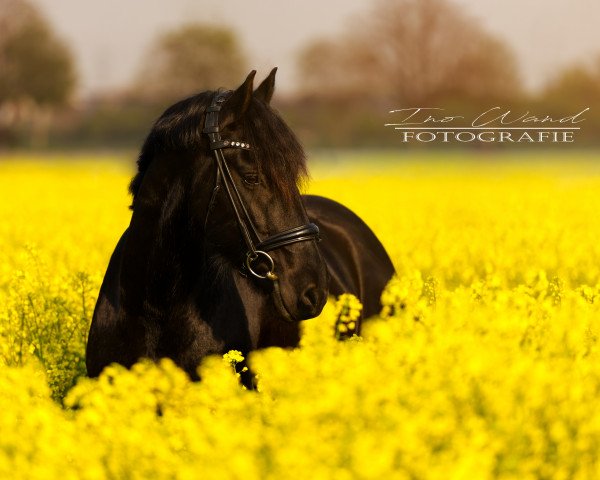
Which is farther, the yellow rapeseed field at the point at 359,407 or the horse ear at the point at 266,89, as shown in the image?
the horse ear at the point at 266,89

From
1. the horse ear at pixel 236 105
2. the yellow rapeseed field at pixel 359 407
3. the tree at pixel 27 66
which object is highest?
the tree at pixel 27 66

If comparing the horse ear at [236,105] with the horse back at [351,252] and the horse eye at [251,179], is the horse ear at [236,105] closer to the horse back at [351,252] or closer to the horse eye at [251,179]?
the horse eye at [251,179]

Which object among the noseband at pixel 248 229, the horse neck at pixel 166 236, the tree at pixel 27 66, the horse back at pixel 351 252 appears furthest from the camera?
the tree at pixel 27 66

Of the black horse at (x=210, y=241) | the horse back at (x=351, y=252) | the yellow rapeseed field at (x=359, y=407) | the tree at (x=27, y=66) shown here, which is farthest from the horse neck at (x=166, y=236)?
the tree at (x=27, y=66)

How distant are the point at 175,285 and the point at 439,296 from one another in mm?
1784

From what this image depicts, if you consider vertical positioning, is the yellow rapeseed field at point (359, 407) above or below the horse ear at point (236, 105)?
below

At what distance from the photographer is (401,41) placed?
208 ft

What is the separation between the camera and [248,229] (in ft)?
13.7

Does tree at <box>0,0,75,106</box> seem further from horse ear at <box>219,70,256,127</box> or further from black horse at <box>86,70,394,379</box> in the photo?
horse ear at <box>219,70,256,127</box>

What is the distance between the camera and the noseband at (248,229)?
13.6ft

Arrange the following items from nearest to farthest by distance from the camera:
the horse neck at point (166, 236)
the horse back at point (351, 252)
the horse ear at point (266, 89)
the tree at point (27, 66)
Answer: the horse neck at point (166, 236) → the horse ear at point (266, 89) → the horse back at point (351, 252) → the tree at point (27, 66)

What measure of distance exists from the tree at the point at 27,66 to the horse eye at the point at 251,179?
186 ft

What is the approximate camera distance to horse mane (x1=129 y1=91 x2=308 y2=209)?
4.13 m

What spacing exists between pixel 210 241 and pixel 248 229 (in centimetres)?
22
